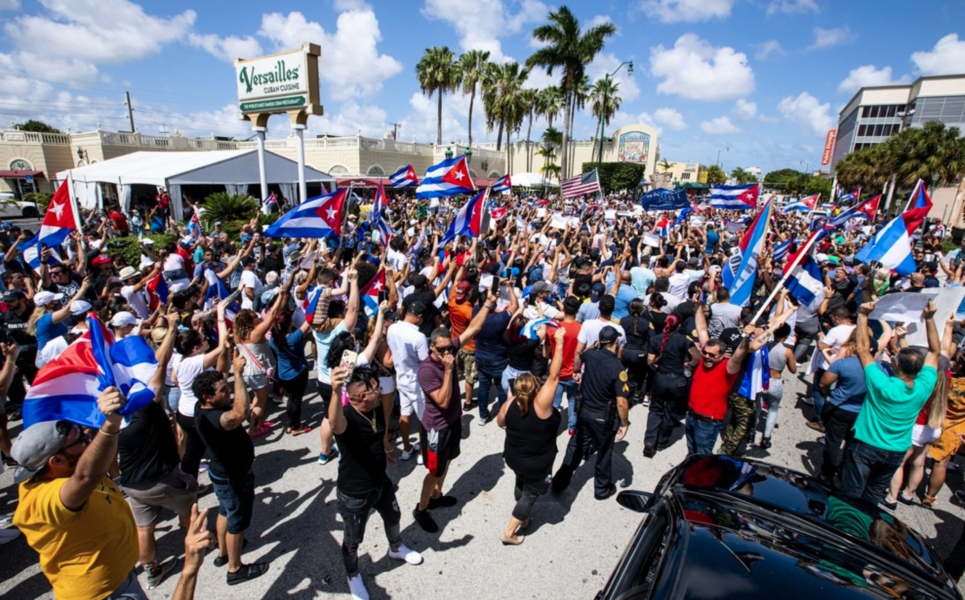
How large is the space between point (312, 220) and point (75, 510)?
5.83m

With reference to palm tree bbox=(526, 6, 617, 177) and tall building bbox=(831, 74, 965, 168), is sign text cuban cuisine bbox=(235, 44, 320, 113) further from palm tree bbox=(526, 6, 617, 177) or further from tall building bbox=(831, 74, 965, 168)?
tall building bbox=(831, 74, 965, 168)

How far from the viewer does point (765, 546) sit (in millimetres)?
2234

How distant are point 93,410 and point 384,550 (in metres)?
2.40

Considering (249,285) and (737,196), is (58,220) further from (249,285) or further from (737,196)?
(737,196)

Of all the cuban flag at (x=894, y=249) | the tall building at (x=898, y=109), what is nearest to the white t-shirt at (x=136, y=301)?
the cuban flag at (x=894, y=249)

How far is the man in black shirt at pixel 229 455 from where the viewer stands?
3125mm

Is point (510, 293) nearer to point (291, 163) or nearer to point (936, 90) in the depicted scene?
point (291, 163)

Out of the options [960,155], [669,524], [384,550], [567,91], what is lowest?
[384,550]

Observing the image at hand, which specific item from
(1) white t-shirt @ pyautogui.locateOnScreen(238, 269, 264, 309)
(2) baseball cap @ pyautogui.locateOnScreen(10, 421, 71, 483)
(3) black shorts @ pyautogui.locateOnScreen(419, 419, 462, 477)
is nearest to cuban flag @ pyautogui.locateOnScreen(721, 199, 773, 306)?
(3) black shorts @ pyautogui.locateOnScreen(419, 419, 462, 477)

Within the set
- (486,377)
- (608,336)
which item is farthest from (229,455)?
(608,336)

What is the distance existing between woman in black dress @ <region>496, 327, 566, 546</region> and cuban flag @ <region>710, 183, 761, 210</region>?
1160cm

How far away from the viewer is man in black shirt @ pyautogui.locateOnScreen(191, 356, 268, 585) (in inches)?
A: 123

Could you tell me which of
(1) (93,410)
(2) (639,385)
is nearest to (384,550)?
(1) (93,410)

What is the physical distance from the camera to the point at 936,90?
51.2 meters
